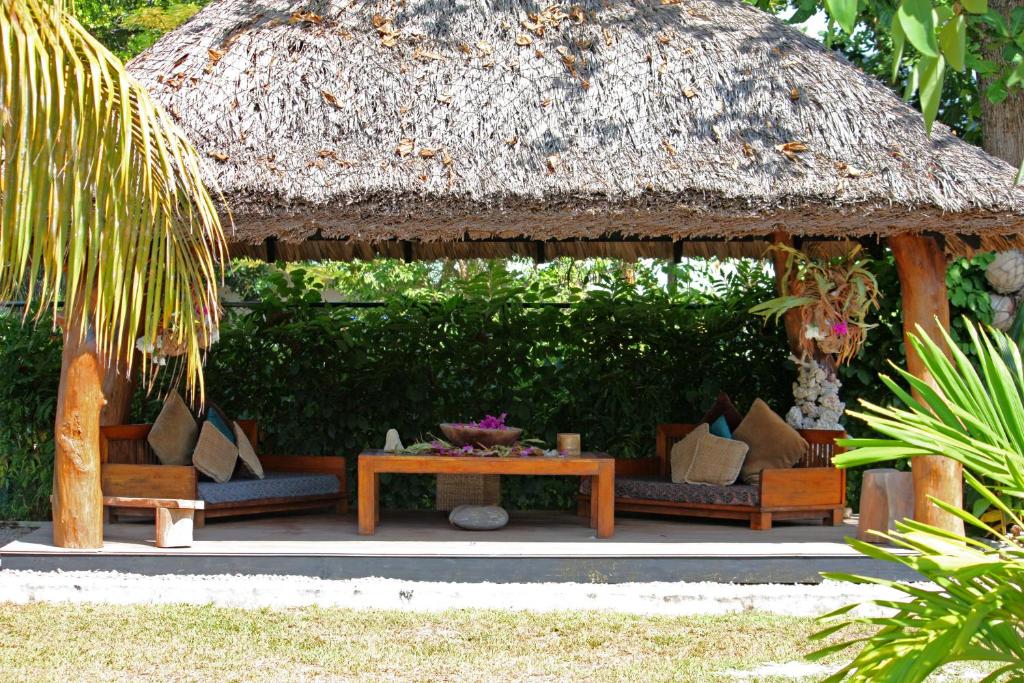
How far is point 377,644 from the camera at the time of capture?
15.6 ft

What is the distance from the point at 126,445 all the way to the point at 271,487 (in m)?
0.83

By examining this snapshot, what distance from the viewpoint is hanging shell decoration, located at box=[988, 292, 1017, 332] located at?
285 inches

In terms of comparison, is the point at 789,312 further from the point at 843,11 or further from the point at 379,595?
the point at 843,11

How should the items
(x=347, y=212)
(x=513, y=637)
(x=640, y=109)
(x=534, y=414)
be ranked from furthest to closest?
(x=534, y=414) → (x=640, y=109) → (x=347, y=212) → (x=513, y=637)

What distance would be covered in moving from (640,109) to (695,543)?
2.21m

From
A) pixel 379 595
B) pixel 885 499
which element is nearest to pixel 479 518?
pixel 379 595

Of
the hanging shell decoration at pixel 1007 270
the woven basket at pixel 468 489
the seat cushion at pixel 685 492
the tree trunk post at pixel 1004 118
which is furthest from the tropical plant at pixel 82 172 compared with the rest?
the tree trunk post at pixel 1004 118

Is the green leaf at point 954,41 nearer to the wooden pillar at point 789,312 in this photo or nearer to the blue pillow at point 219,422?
the wooden pillar at point 789,312

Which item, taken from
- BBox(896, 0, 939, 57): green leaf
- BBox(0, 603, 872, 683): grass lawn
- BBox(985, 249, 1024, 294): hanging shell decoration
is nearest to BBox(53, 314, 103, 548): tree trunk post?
BBox(0, 603, 872, 683): grass lawn

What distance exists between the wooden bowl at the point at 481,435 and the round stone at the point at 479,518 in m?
0.39

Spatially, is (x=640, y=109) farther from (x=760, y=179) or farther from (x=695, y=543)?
(x=695, y=543)

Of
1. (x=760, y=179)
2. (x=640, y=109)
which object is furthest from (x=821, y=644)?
(x=640, y=109)

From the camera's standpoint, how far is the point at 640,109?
583 centimetres

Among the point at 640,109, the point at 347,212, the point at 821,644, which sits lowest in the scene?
the point at 821,644
